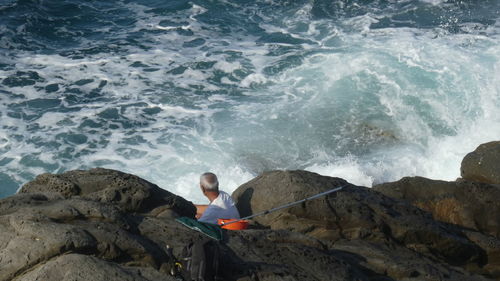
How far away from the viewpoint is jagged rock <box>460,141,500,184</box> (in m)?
8.33

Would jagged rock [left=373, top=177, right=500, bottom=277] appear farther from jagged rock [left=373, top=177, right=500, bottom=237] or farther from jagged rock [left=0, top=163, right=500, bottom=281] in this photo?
jagged rock [left=0, top=163, right=500, bottom=281]

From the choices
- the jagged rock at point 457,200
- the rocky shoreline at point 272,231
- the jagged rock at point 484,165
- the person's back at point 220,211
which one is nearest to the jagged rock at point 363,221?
the rocky shoreline at point 272,231

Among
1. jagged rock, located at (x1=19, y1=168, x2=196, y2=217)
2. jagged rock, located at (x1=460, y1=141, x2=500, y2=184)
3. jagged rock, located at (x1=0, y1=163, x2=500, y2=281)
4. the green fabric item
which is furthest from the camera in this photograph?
jagged rock, located at (x1=460, y1=141, x2=500, y2=184)

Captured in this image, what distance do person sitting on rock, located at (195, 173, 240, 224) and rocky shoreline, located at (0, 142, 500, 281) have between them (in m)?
0.27

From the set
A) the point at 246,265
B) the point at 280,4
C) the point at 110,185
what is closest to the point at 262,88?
the point at 280,4

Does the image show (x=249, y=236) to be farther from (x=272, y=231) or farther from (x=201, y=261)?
(x=201, y=261)

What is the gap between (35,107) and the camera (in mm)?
11641

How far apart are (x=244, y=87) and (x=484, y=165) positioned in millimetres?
5988

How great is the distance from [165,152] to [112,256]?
20.6 feet

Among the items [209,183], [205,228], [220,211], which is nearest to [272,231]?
[205,228]

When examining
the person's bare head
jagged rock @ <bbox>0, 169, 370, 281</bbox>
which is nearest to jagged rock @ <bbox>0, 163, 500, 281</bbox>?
jagged rock @ <bbox>0, 169, 370, 281</bbox>

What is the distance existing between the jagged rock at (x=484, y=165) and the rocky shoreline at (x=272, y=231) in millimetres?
975

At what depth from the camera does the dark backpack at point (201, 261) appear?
4.17 meters

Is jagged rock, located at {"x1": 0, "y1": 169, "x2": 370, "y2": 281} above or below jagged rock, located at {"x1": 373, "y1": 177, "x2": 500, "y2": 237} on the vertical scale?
above
